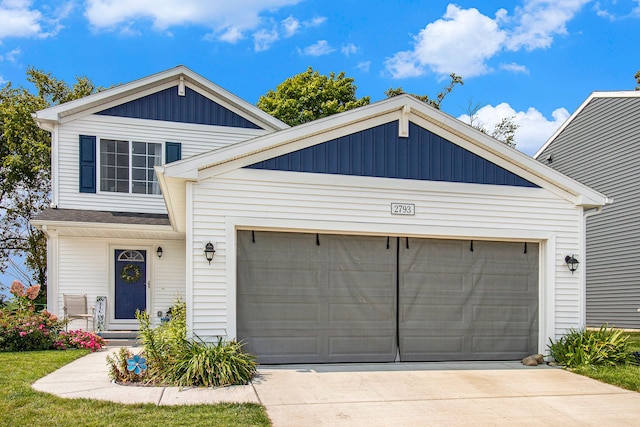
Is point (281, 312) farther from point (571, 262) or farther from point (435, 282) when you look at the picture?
point (571, 262)

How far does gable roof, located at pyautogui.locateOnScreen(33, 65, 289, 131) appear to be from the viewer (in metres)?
13.0

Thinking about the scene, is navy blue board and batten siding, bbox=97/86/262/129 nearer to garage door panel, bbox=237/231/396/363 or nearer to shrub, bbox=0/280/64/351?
shrub, bbox=0/280/64/351

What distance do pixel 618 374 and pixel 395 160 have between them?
15.4ft

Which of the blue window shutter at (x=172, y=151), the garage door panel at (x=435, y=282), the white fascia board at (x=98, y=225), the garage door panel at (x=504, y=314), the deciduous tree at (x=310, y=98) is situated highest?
the deciduous tree at (x=310, y=98)

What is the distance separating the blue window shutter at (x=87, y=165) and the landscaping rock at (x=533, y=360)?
10.2 meters

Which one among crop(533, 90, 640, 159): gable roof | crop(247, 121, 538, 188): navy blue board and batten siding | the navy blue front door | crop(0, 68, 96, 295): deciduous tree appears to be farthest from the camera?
crop(0, 68, 96, 295): deciduous tree

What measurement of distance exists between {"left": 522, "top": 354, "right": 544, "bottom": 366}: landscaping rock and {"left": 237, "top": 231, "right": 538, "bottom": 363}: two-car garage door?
0.30 metres

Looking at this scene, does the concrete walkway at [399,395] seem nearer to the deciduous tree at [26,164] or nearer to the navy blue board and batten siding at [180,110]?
the navy blue board and batten siding at [180,110]

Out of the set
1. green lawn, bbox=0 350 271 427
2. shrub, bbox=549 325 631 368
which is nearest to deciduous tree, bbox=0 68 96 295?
green lawn, bbox=0 350 271 427

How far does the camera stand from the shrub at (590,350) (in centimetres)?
905

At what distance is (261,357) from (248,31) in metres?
12.4

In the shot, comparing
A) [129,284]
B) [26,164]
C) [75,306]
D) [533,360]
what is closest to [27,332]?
[75,306]

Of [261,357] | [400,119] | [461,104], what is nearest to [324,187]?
[400,119]

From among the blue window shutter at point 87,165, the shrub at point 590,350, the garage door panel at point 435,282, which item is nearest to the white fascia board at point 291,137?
the garage door panel at point 435,282
